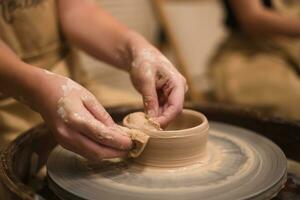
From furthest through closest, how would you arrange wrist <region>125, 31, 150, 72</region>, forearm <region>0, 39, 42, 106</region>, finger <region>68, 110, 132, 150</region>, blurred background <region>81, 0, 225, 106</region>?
blurred background <region>81, 0, 225, 106</region> < wrist <region>125, 31, 150, 72</region> < forearm <region>0, 39, 42, 106</region> < finger <region>68, 110, 132, 150</region>

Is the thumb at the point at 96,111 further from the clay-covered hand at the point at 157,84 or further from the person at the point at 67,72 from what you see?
the clay-covered hand at the point at 157,84


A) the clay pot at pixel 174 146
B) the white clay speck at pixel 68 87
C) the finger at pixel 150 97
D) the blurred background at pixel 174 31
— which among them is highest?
the white clay speck at pixel 68 87

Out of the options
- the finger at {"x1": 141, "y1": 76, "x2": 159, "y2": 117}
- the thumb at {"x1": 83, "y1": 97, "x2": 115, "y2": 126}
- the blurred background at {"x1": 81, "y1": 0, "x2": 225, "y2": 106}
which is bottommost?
the blurred background at {"x1": 81, "y1": 0, "x2": 225, "y2": 106}

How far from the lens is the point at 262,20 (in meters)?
1.88

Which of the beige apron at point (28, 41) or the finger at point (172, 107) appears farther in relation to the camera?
the beige apron at point (28, 41)

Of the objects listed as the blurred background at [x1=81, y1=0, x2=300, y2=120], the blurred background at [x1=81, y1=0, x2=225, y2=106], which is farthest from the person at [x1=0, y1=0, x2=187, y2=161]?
the blurred background at [x1=81, y1=0, x2=225, y2=106]

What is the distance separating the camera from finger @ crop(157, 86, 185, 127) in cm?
95

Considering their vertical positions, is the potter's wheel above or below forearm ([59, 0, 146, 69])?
below

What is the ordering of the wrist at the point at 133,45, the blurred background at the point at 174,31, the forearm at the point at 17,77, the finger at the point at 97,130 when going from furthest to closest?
the blurred background at the point at 174,31, the wrist at the point at 133,45, the forearm at the point at 17,77, the finger at the point at 97,130

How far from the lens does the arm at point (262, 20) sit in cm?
185

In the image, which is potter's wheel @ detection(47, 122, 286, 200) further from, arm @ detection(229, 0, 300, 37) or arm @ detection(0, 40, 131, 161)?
arm @ detection(229, 0, 300, 37)

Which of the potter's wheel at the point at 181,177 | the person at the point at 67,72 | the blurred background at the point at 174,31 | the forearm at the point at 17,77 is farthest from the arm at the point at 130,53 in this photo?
the blurred background at the point at 174,31

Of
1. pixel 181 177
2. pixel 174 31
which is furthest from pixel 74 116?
pixel 174 31

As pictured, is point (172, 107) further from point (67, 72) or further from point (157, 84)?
point (67, 72)
